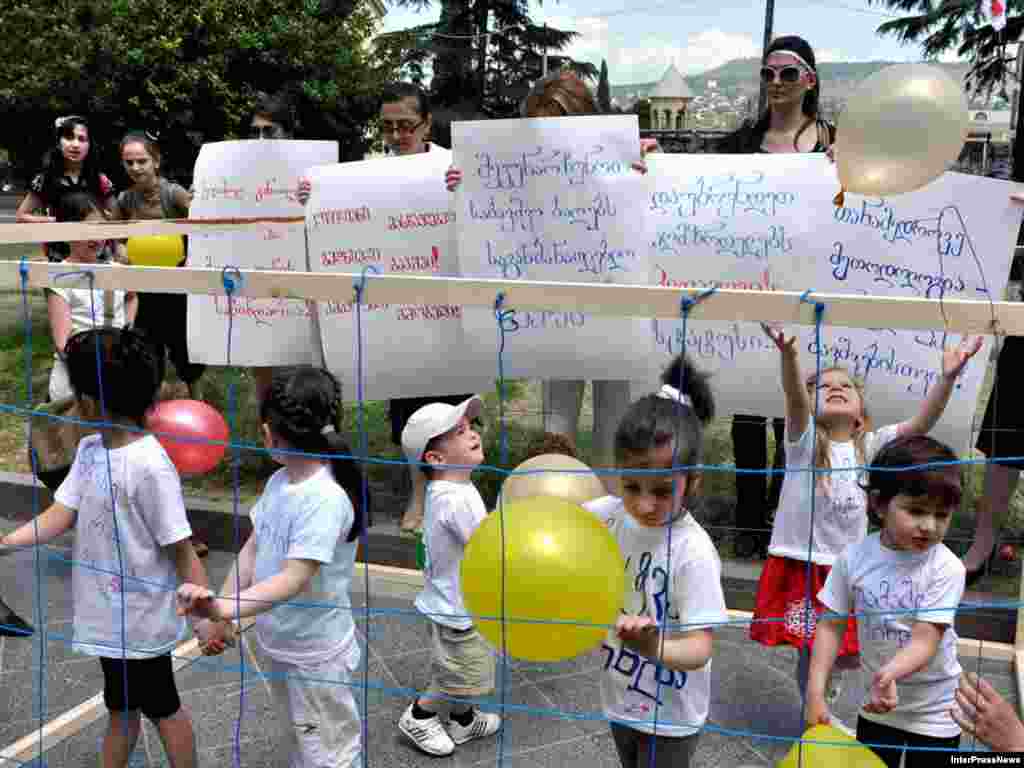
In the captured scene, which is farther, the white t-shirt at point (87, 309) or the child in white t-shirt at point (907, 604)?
the white t-shirt at point (87, 309)

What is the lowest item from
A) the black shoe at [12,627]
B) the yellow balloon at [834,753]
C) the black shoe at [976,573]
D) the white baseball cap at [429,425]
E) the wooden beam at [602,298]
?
the black shoe at [976,573]

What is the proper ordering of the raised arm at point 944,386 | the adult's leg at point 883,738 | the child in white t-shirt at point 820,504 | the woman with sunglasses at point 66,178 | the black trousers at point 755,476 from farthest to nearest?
1. the woman with sunglasses at point 66,178
2. the black trousers at point 755,476
3. the child in white t-shirt at point 820,504
4. the raised arm at point 944,386
5. the adult's leg at point 883,738

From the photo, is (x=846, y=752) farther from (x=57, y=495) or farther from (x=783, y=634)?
(x=57, y=495)

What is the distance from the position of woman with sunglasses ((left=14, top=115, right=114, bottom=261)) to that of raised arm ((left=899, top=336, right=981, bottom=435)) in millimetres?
3940

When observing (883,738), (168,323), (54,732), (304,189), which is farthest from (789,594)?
(168,323)

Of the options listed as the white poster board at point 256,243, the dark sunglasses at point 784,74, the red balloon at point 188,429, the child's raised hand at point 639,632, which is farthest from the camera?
the white poster board at point 256,243

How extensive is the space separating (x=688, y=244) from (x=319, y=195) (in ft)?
5.28

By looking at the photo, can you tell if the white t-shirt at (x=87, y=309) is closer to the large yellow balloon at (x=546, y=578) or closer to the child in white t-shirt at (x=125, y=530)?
the child in white t-shirt at (x=125, y=530)

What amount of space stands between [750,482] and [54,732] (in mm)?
2782

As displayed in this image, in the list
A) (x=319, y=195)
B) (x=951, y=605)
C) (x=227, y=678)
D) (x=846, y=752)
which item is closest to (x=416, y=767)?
(x=227, y=678)

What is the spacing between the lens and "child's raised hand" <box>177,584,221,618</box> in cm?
217

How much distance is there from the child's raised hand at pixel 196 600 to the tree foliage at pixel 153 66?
7507 mm

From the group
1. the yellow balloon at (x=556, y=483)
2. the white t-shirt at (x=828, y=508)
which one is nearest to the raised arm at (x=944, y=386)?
the white t-shirt at (x=828, y=508)

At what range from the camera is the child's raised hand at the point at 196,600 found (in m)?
2.17
